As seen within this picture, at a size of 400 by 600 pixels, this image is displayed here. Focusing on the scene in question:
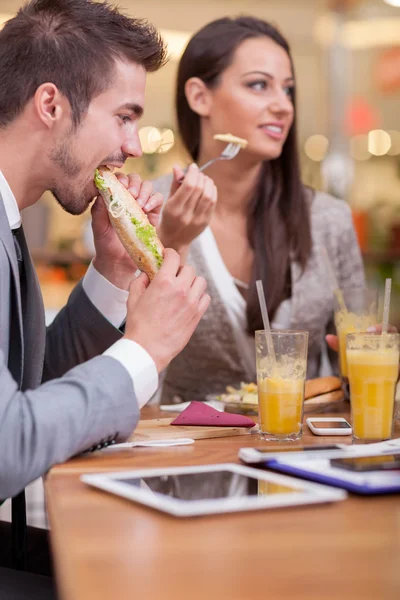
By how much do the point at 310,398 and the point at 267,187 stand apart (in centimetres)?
119

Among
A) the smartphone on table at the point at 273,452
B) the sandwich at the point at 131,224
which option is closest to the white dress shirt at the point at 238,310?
the sandwich at the point at 131,224

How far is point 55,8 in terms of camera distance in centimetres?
175

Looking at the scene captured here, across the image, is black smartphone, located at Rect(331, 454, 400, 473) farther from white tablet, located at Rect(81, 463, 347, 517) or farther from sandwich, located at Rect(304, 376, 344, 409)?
sandwich, located at Rect(304, 376, 344, 409)

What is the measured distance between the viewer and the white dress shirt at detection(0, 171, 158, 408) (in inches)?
51.3

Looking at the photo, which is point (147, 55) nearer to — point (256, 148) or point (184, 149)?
point (256, 148)

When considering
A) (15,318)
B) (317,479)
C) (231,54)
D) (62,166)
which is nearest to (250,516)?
(317,479)

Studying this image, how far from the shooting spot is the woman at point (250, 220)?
272cm

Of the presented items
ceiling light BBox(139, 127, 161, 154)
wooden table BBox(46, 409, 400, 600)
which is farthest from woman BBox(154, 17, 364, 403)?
ceiling light BBox(139, 127, 161, 154)

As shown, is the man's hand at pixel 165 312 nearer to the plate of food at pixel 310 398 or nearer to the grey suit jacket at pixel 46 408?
the grey suit jacket at pixel 46 408

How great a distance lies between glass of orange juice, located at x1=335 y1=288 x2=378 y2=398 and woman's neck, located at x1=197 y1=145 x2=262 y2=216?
0.96 m

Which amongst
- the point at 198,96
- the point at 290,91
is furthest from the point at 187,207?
the point at 290,91

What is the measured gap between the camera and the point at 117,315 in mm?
1930

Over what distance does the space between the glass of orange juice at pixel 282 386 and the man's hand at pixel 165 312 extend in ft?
0.52

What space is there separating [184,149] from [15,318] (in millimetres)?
1728
